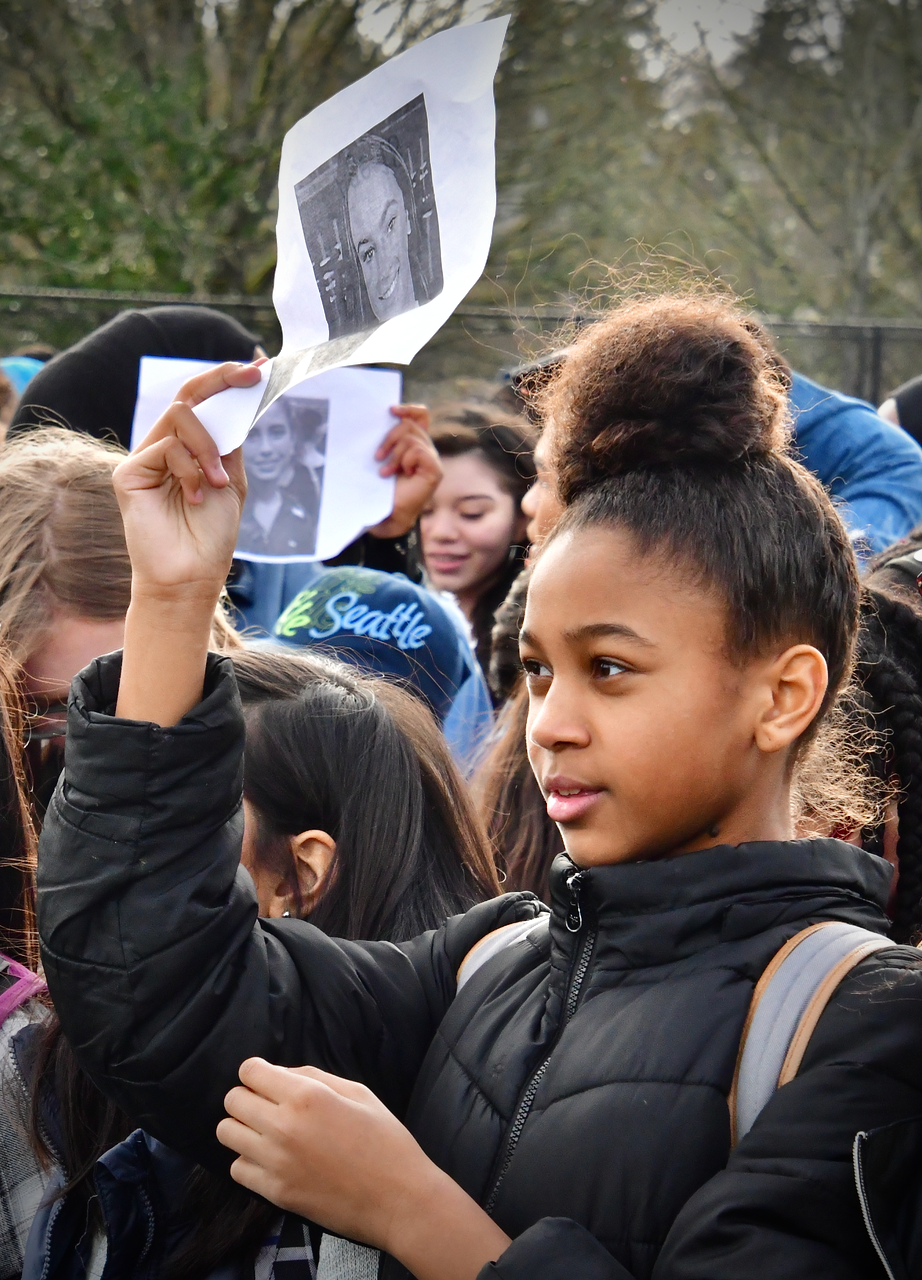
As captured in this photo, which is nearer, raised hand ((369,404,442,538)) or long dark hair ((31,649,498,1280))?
long dark hair ((31,649,498,1280))

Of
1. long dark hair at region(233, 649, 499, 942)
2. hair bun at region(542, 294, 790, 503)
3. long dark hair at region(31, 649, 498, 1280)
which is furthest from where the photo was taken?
long dark hair at region(233, 649, 499, 942)

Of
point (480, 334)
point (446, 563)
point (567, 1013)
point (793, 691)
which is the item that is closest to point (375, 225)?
point (793, 691)

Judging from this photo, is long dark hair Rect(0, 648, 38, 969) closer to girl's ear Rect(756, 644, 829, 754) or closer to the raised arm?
the raised arm

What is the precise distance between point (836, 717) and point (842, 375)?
8781 mm

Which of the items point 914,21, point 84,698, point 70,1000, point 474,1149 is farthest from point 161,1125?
point 914,21

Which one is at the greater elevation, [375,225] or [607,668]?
[375,225]

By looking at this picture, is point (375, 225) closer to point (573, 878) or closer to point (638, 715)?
point (638, 715)

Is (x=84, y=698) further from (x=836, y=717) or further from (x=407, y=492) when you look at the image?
(x=407, y=492)

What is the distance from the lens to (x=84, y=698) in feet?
4.19

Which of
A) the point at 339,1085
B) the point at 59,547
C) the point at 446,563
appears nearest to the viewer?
the point at 339,1085

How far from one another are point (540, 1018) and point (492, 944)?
0.16m

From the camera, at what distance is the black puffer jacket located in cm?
103

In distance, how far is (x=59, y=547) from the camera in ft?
7.48

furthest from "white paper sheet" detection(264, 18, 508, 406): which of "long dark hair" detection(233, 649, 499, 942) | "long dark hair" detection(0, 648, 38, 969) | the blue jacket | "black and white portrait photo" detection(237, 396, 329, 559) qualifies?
the blue jacket
